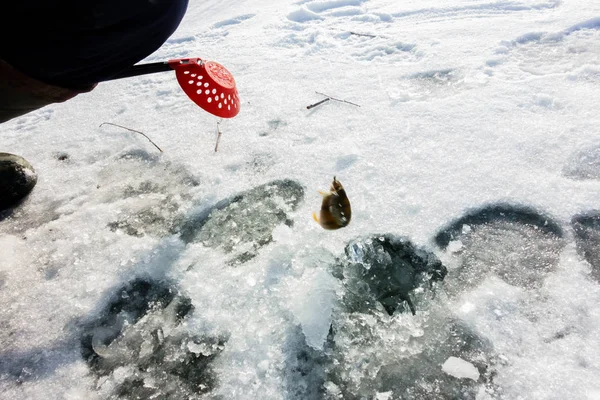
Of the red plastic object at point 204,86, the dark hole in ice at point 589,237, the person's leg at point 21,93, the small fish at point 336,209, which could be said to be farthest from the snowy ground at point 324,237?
the person's leg at point 21,93

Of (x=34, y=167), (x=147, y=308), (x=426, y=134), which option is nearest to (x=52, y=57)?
(x=147, y=308)

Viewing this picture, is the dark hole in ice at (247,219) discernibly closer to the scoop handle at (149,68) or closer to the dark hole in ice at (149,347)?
the dark hole in ice at (149,347)

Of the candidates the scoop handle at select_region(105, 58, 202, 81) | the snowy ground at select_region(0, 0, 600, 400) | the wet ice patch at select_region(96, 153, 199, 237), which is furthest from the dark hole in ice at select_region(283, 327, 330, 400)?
the scoop handle at select_region(105, 58, 202, 81)

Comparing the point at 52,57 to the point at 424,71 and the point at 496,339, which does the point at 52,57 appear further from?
the point at 424,71

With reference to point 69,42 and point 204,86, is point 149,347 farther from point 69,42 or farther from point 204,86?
point 204,86

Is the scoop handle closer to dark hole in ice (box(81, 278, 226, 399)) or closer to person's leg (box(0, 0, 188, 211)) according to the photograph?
person's leg (box(0, 0, 188, 211))
